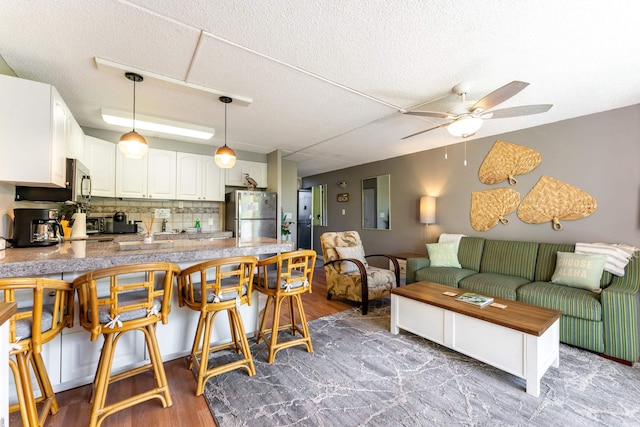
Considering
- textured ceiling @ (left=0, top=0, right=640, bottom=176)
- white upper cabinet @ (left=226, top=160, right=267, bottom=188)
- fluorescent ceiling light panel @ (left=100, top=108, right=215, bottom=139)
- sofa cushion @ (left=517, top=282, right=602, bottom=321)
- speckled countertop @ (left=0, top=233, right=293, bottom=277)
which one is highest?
textured ceiling @ (left=0, top=0, right=640, bottom=176)

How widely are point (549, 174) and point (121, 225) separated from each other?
5.96m

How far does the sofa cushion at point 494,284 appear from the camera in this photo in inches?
116

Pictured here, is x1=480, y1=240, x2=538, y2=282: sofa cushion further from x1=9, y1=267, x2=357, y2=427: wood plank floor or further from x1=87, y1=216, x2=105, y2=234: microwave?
x1=87, y1=216, x2=105, y2=234: microwave

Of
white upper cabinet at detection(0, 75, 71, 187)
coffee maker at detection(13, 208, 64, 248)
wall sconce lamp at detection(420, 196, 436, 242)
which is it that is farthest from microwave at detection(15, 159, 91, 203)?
wall sconce lamp at detection(420, 196, 436, 242)

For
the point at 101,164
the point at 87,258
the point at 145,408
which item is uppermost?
the point at 101,164

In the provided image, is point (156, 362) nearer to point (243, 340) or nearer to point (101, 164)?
point (243, 340)

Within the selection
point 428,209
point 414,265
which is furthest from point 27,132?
point 428,209

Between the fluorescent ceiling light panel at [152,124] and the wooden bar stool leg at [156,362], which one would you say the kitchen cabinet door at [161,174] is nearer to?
the fluorescent ceiling light panel at [152,124]

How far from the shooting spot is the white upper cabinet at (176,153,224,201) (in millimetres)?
4387

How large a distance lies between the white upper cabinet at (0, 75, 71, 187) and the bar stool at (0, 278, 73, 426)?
1125 millimetres

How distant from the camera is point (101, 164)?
12.3ft

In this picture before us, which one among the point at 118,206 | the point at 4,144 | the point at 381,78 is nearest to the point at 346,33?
the point at 381,78

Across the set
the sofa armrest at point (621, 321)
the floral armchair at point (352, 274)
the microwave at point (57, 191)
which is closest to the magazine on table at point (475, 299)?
the sofa armrest at point (621, 321)

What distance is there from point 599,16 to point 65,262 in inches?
137
